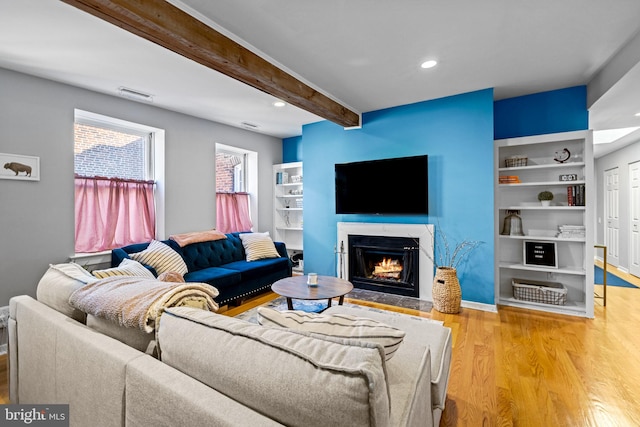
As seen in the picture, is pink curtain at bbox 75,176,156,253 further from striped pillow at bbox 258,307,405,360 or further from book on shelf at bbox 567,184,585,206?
book on shelf at bbox 567,184,585,206

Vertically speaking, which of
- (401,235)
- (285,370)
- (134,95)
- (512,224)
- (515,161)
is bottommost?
(285,370)

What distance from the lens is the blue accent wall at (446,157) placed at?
11.6ft

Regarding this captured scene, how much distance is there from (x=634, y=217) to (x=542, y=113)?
3391mm

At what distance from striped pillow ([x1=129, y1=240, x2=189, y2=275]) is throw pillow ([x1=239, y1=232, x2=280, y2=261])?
98cm

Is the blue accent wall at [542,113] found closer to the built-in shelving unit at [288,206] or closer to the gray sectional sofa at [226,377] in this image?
the built-in shelving unit at [288,206]

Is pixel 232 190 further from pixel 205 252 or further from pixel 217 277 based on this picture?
pixel 217 277

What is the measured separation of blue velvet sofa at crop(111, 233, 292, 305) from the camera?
3406 millimetres

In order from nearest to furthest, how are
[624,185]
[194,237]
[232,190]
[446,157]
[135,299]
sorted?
[135,299]
[446,157]
[194,237]
[232,190]
[624,185]

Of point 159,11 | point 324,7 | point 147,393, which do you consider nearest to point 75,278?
point 147,393

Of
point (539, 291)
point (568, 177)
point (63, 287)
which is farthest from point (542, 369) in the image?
point (63, 287)

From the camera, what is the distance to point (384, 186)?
4145 millimetres

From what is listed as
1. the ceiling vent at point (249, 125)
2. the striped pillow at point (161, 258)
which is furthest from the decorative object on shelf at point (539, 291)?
the ceiling vent at point (249, 125)

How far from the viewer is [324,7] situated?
6.66ft

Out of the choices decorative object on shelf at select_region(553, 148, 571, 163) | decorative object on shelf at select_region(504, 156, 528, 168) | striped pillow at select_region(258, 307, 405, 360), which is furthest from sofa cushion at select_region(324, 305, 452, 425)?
decorative object on shelf at select_region(553, 148, 571, 163)
